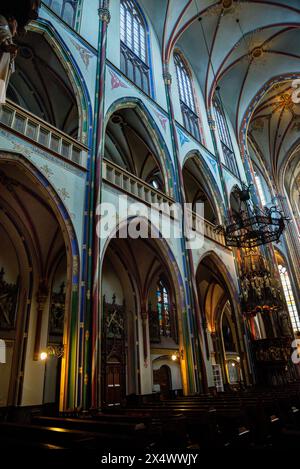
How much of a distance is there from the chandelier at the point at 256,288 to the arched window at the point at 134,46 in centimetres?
879

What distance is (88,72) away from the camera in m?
9.80

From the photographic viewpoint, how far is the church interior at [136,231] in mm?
5305

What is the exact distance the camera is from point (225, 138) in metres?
19.7

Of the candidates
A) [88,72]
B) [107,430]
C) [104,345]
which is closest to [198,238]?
[104,345]

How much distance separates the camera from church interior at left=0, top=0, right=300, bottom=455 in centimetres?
530

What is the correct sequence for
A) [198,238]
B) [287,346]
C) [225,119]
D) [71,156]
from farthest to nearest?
[225,119] < [287,346] < [198,238] < [71,156]

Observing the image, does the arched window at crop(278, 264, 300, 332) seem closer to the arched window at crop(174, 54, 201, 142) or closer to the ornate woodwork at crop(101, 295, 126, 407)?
the arched window at crop(174, 54, 201, 142)

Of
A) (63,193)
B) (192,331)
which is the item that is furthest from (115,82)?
→ (192,331)

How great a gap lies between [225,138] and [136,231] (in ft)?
41.2

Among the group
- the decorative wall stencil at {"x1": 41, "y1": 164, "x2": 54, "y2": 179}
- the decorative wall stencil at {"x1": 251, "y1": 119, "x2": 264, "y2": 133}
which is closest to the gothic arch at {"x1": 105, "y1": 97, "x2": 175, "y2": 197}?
the decorative wall stencil at {"x1": 41, "y1": 164, "x2": 54, "y2": 179}

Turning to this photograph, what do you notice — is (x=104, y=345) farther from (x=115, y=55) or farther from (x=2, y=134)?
(x=115, y=55)

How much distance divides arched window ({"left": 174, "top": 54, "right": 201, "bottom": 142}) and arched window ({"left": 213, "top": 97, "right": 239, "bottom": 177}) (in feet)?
9.40

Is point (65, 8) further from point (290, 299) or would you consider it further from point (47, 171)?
point (290, 299)
